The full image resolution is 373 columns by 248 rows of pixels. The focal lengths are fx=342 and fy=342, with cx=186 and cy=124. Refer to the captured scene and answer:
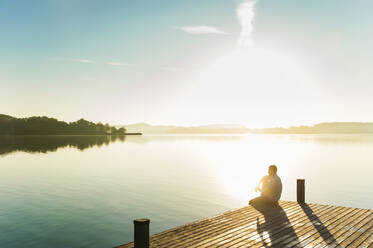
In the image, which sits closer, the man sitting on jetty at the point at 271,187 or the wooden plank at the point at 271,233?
the wooden plank at the point at 271,233

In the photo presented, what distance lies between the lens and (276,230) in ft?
43.5

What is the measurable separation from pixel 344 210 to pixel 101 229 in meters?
12.9

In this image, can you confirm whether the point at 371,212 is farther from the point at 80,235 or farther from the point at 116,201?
the point at 116,201

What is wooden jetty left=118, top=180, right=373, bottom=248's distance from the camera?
11.7 m

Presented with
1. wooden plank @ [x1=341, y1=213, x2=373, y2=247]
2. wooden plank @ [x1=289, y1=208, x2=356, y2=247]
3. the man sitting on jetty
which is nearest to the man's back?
the man sitting on jetty

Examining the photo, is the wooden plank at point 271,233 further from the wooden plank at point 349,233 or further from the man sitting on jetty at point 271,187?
the man sitting on jetty at point 271,187

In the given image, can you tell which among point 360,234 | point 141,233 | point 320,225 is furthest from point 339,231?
point 141,233

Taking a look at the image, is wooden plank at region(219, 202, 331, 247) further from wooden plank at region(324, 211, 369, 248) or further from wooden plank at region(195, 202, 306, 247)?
wooden plank at region(324, 211, 369, 248)

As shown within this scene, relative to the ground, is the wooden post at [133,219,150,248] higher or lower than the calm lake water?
higher

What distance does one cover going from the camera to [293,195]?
104 ft

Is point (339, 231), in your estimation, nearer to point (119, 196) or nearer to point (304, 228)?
point (304, 228)

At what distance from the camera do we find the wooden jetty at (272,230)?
1171cm

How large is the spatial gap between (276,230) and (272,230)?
0.16 metres

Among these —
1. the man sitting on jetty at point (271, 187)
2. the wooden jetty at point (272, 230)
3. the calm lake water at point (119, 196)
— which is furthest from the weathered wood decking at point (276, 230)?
the calm lake water at point (119, 196)
